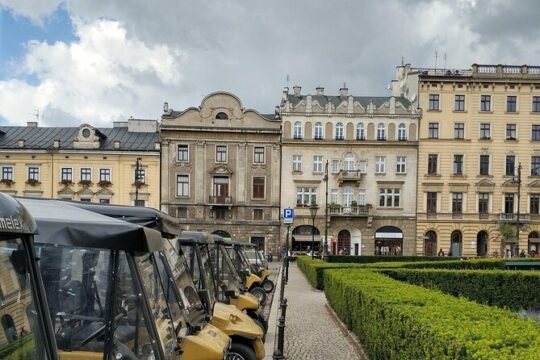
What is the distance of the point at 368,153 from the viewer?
4944 cm

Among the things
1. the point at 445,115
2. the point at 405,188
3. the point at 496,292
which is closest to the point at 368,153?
the point at 405,188

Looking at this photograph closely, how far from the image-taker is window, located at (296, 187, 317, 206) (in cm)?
4912

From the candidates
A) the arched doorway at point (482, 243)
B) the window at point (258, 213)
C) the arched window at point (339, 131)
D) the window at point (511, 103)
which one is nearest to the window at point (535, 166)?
the window at point (511, 103)

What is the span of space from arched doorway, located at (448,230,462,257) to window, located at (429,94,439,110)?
12.4m

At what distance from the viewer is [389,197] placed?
4919cm

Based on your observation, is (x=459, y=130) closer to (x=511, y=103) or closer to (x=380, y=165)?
(x=511, y=103)

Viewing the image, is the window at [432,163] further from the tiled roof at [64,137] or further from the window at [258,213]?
the tiled roof at [64,137]

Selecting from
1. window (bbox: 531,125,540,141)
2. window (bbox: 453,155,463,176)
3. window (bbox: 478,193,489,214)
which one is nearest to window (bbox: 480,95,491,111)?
window (bbox: 531,125,540,141)

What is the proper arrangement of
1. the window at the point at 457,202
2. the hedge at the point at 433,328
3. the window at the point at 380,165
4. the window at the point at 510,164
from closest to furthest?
the hedge at the point at 433,328
the window at the point at 457,202
the window at the point at 380,165
the window at the point at 510,164

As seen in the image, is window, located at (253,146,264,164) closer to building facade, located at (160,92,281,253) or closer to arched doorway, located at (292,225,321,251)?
building facade, located at (160,92,281,253)

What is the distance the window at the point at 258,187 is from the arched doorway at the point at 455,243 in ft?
62.2

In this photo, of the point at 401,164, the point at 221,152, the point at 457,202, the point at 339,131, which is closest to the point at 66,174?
the point at 221,152

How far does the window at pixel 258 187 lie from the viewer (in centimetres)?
4912

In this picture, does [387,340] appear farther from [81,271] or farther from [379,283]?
[81,271]
